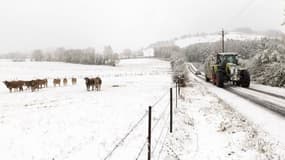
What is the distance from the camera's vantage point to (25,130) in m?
9.24

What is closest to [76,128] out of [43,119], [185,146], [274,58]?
[43,119]

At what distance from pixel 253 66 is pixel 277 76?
7.10 m

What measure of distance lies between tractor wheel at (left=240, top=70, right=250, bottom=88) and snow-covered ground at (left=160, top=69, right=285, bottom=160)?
12507mm

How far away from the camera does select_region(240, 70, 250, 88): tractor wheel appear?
79.2ft

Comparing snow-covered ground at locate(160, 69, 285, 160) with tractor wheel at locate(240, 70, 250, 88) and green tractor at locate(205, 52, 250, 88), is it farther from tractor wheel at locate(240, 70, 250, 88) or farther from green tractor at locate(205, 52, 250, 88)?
green tractor at locate(205, 52, 250, 88)

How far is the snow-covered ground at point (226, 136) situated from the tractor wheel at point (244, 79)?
41.0 ft

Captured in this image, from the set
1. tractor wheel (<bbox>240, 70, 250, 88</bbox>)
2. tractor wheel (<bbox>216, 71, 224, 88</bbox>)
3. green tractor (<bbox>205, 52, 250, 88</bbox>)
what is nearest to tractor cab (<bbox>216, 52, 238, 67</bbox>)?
green tractor (<bbox>205, 52, 250, 88</bbox>)

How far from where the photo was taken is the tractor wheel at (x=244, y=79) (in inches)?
950

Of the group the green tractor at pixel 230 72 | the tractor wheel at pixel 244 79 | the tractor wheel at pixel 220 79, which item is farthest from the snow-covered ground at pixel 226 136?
the tractor wheel at pixel 220 79

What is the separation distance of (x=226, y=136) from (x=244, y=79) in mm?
17503

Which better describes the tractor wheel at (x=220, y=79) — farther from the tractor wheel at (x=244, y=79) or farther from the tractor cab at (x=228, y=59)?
the tractor wheel at (x=244, y=79)

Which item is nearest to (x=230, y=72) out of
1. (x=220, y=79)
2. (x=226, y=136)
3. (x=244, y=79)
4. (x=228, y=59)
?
(x=220, y=79)

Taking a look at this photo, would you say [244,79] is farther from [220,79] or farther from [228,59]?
[228,59]

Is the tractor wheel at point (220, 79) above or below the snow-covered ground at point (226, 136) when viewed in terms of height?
above
